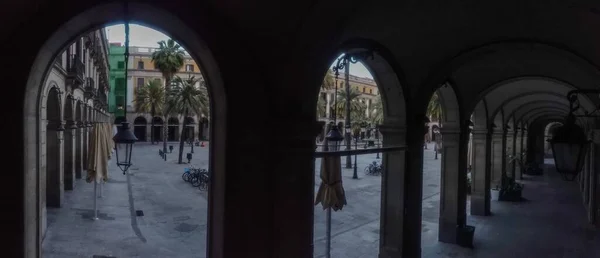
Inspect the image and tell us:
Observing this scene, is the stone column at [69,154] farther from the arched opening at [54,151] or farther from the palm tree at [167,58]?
the palm tree at [167,58]

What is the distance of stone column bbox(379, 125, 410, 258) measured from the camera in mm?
8578

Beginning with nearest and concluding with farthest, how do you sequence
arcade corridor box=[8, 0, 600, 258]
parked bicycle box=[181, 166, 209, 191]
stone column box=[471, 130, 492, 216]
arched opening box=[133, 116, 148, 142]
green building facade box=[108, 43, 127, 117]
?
arcade corridor box=[8, 0, 600, 258], stone column box=[471, 130, 492, 216], parked bicycle box=[181, 166, 209, 191], green building facade box=[108, 43, 127, 117], arched opening box=[133, 116, 148, 142]

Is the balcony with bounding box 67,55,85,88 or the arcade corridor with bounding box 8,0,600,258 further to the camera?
the balcony with bounding box 67,55,85,88

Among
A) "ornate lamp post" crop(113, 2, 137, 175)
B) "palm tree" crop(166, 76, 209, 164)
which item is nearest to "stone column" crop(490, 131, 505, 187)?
"ornate lamp post" crop(113, 2, 137, 175)

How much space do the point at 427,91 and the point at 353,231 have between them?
573 centimetres

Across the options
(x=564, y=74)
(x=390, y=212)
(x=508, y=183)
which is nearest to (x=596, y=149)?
(x=564, y=74)

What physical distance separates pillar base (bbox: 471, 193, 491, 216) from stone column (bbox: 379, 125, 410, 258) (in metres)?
7.88

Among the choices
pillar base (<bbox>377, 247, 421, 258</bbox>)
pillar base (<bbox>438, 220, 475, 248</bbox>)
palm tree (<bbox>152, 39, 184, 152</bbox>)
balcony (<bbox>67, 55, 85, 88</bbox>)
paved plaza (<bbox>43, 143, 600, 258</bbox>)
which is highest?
palm tree (<bbox>152, 39, 184, 152</bbox>)

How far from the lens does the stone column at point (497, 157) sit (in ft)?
60.7

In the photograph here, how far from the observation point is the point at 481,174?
15523 mm

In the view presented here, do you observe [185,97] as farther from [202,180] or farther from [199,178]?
[202,180]

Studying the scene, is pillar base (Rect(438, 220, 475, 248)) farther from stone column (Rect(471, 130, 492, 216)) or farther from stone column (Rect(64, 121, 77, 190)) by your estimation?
stone column (Rect(64, 121, 77, 190))

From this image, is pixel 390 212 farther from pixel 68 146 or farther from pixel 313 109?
pixel 68 146

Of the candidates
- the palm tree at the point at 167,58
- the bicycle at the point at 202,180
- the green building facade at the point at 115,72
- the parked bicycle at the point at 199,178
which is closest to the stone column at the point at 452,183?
the parked bicycle at the point at 199,178
